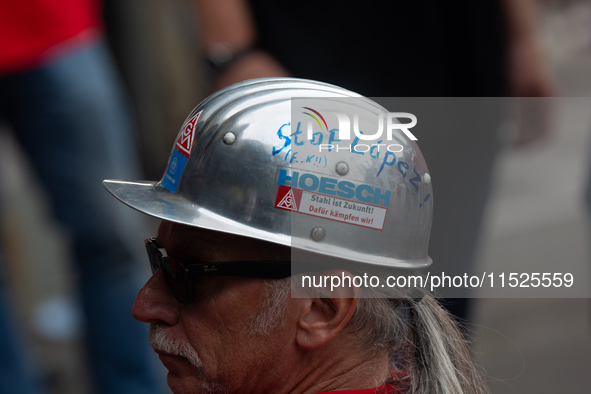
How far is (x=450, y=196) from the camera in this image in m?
3.62

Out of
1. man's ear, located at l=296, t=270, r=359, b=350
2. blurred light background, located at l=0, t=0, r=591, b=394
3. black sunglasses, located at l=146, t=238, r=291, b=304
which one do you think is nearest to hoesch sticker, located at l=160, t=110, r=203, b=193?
black sunglasses, located at l=146, t=238, r=291, b=304

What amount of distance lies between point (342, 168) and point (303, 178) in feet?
0.34

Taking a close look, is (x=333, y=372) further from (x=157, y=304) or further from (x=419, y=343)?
(x=157, y=304)

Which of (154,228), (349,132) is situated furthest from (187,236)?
(154,228)

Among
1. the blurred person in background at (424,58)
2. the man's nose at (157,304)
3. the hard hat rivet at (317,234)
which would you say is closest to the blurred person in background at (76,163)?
the blurred person in background at (424,58)

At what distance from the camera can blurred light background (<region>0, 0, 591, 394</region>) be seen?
4.51 meters

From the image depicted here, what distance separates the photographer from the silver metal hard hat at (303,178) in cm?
162

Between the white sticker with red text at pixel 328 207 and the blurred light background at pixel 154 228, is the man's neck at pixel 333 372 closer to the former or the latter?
the white sticker with red text at pixel 328 207

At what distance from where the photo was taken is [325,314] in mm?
1704

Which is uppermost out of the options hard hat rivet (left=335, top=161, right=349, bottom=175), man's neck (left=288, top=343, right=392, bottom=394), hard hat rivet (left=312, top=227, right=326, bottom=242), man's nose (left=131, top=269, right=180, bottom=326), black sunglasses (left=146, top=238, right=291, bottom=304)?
hard hat rivet (left=335, top=161, right=349, bottom=175)

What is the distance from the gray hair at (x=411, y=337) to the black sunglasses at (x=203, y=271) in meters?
0.03

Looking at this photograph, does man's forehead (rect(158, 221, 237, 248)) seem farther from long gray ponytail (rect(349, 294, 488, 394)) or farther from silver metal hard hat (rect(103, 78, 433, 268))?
long gray ponytail (rect(349, 294, 488, 394))

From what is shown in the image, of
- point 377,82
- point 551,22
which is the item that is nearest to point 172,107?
point 377,82

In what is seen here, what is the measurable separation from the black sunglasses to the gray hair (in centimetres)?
3
